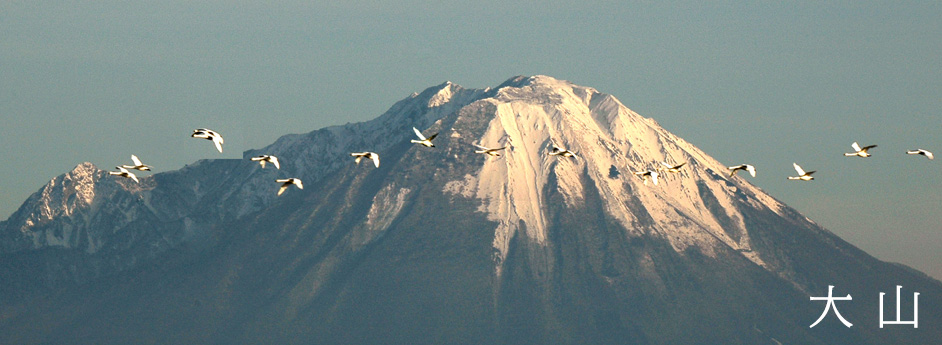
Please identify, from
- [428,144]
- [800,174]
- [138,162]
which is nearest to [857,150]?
[800,174]

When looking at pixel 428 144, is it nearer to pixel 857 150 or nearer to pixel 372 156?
pixel 372 156

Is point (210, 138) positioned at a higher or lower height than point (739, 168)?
lower

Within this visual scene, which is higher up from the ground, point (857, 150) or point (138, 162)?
point (857, 150)

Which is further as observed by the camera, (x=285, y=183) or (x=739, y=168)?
(x=739, y=168)

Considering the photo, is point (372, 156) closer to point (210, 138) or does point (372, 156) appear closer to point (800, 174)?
point (210, 138)

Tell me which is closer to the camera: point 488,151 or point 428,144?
point 428,144

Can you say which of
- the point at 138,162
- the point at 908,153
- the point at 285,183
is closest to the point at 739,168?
the point at 908,153

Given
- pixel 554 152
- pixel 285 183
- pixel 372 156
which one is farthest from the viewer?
pixel 554 152

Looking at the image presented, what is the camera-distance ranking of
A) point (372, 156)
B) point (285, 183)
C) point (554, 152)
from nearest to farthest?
point (285, 183)
point (372, 156)
point (554, 152)
